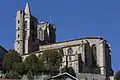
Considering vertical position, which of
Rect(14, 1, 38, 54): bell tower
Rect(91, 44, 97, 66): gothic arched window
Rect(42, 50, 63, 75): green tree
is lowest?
Rect(42, 50, 63, 75): green tree

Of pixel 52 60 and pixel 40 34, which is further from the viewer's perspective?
pixel 40 34

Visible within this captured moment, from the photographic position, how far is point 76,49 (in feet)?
286

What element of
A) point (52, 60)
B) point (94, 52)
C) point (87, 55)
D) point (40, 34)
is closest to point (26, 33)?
point (40, 34)

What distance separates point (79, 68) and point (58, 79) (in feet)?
117

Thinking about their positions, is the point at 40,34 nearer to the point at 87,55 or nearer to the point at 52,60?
the point at 87,55

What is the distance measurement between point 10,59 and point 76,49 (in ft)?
45.5

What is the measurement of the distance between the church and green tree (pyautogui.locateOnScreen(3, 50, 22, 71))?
4.91 metres

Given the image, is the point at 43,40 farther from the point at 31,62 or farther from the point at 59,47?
the point at 31,62

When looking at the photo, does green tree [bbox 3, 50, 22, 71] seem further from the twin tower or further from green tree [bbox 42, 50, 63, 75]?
the twin tower

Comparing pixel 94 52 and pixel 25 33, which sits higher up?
pixel 25 33

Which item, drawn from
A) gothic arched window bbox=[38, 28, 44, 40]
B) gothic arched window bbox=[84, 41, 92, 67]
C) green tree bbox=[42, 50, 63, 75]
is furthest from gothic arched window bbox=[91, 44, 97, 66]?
gothic arched window bbox=[38, 28, 44, 40]

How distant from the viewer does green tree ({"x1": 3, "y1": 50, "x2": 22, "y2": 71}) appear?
77438 millimetres

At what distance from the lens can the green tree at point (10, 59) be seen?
254 ft

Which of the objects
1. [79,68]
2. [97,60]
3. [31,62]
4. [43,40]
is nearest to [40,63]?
[31,62]
